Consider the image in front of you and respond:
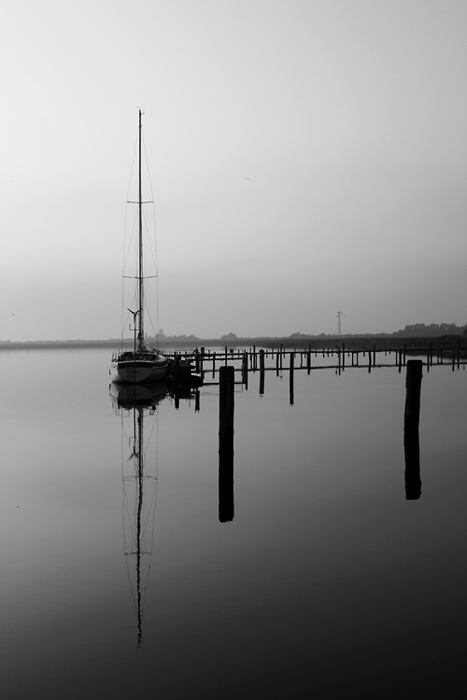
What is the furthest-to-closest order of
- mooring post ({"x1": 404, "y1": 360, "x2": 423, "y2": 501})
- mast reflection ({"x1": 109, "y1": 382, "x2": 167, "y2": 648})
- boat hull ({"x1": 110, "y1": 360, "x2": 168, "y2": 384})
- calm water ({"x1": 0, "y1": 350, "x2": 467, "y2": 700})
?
boat hull ({"x1": 110, "y1": 360, "x2": 168, "y2": 384}) < mooring post ({"x1": 404, "y1": 360, "x2": 423, "y2": 501}) < mast reflection ({"x1": 109, "y1": 382, "x2": 167, "y2": 648}) < calm water ({"x1": 0, "y1": 350, "x2": 467, "y2": 700})

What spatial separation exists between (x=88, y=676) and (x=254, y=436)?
20.4 metres

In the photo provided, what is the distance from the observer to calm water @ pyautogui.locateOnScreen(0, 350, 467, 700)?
8.62 meters

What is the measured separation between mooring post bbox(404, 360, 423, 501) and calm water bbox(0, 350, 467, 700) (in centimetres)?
43

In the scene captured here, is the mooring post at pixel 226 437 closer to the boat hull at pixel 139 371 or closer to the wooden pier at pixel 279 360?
the wooden pier at pixel 279 360

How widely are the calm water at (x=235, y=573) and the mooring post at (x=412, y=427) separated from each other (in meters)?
0.43

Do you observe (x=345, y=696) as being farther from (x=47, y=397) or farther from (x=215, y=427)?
(x=47, y=397)

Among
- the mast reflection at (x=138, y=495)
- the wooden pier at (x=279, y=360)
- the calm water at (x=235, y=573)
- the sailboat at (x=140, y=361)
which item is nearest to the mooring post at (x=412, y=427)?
the calm water at (x=235, y=573)

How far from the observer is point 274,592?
1119 cm

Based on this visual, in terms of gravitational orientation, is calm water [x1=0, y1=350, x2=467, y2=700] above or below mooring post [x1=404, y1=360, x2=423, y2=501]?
below

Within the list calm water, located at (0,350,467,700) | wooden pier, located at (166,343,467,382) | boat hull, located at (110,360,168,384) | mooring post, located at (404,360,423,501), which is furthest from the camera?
wooden pier, located at (166,343,467,382)

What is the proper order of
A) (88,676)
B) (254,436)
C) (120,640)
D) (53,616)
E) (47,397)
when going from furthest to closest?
1. (47,397)
2. (254,436)
3. (53,616)
4. (120,640)
5. (88,676)

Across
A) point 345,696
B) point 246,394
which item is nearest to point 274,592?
point 345,696

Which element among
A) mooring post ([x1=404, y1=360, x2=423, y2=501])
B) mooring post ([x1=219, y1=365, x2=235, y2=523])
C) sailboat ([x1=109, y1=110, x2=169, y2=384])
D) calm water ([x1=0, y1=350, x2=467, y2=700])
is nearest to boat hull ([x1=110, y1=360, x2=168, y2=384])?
sailboat ([x1=109, y1=110, x2=169, y2=384])

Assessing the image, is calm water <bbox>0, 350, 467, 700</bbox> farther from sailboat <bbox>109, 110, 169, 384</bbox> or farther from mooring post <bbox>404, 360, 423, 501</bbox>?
sailboat <bbox>109, 110, 169, 384</bbox>
